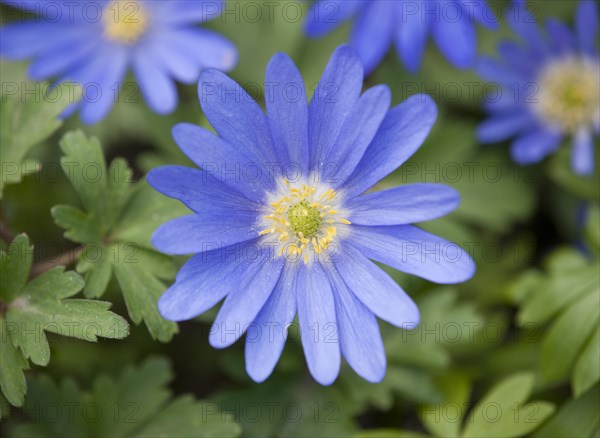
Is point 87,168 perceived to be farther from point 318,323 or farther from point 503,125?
point 503,125

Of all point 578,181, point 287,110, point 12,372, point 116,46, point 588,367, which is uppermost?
point 116,46

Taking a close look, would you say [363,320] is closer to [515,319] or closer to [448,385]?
[448,385]

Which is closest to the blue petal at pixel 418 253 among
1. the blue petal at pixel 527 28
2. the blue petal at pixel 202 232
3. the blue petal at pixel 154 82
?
the blue petal at pixel 202 232

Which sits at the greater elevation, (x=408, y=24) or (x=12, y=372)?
(x=408, y=24)

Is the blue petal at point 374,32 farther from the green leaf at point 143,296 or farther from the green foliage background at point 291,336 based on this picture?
the green leaf at point 143,296

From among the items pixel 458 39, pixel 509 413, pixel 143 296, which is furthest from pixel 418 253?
pixel 458 39

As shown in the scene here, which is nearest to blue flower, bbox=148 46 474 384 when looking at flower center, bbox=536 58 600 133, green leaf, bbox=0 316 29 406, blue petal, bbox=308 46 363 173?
blue petal, bbox=308 46 363 173

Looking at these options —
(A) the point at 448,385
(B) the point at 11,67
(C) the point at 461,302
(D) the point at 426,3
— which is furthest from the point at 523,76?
(B) the point at 11,67
